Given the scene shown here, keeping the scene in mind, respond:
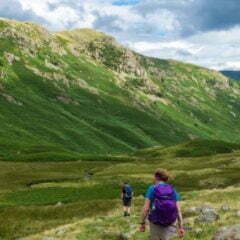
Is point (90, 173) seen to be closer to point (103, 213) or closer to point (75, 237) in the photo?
point (103, 213)

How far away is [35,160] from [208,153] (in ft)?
196

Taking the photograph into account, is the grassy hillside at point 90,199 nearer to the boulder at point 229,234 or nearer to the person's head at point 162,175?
the boulder at point 229,234

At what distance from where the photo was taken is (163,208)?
1875 centimetres

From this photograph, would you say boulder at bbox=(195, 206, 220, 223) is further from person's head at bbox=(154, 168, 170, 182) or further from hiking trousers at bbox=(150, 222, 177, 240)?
person's head at bbox=(154, 168, 170, 182)

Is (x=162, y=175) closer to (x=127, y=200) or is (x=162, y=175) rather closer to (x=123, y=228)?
(x=123, y=228)

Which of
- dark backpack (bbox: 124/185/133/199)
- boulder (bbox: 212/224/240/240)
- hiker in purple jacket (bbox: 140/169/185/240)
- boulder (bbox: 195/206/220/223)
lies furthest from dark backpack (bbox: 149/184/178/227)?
dark backpack (bbox: 124/185/133/199)

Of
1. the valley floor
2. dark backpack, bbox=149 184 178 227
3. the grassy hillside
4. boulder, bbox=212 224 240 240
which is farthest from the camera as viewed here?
the grassy hillside

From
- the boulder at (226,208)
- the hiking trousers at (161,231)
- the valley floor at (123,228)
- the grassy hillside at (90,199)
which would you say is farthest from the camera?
the boulder at (226,208)

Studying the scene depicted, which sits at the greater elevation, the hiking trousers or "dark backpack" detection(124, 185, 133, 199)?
"dark backpack" detection(124, 185, 133, 199)

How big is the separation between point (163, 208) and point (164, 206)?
8 centimetres

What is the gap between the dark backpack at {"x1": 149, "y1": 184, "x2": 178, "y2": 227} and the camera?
1877 centimetres

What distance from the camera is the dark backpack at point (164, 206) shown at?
1877 cm

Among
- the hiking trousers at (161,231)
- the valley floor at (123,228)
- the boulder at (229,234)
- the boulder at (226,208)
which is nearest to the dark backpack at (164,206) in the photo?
the hiking trousers at (161,231)

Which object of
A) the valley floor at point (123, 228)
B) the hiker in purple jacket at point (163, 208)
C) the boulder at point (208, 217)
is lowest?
the valley floor at point (123, 228)
